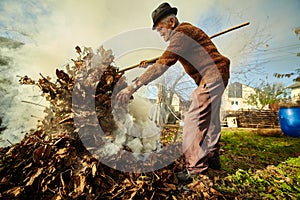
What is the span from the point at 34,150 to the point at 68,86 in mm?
829

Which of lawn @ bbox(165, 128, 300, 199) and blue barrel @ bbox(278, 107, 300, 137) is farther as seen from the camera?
blue barrel @ bbox(278, 107, 300, 137)

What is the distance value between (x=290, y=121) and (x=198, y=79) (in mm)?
6554

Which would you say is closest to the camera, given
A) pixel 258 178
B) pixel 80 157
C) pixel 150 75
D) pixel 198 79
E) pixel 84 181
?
pixel 84 181

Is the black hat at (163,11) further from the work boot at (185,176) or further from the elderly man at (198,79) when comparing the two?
the work boot at (185,176)

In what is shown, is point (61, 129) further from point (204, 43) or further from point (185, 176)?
point (204, 43)

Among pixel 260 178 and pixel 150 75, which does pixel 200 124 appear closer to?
pixel 150 75

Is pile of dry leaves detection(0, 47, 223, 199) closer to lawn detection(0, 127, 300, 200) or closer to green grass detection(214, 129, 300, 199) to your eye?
lawn detection(0, 127, 300, 200)

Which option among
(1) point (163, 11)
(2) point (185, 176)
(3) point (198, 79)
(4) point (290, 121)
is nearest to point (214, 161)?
(2) point (185, 176)

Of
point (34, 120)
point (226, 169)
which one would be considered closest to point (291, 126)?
point (226, 169)

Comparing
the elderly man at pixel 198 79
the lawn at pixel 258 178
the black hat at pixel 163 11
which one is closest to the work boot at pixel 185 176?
the elderly man at pixel 198 79

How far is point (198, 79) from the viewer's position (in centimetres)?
245

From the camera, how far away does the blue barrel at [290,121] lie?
20.8 feet

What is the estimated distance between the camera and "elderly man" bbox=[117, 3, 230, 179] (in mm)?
2193

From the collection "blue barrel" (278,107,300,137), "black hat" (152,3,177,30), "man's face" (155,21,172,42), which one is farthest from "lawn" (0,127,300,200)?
"blue barrel" (278,107,300,137)
